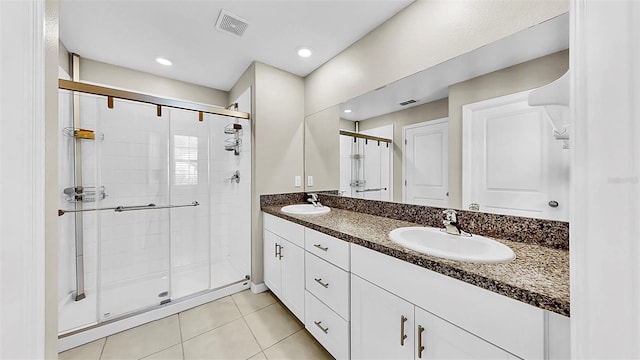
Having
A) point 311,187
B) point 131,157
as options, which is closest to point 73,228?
point 131,157

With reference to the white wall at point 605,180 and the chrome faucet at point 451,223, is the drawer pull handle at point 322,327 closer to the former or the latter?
the chrome faucet at point 451,223

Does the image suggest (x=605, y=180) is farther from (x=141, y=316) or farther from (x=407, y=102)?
(x=141, y=316)

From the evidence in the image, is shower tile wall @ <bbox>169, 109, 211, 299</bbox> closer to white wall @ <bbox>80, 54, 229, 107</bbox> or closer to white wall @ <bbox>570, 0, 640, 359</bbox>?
white wall @ <bbox>80, 54, 229, 107</bbox>

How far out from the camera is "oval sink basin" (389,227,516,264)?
34.3 inches

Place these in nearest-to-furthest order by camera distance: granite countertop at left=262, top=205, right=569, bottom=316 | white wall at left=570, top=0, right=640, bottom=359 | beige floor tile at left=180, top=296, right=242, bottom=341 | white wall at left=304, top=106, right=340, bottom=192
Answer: white wall at left=570, top=0, right=640, bottom=359 < granite countertop at left=262, top=205, right=569, bottom=316 < beige floor tile at left=180, top=296, right=242, bottom=341 < white wall at left=304, top=106, right=340, bottom=192

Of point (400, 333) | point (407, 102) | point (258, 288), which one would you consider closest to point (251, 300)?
point (258, 288)

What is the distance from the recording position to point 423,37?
4.69 ft

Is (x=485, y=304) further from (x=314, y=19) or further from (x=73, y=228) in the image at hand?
(x=73, y=228)

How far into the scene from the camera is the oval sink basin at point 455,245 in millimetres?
870

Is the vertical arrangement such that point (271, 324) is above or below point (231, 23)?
below

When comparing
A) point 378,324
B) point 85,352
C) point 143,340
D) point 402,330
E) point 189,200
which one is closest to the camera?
point 402,330

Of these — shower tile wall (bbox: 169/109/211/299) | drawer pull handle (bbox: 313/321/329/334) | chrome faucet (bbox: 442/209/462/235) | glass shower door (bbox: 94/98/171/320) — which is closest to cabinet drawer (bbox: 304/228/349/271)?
drawer pull handle (bbox: 313/321/329/334)

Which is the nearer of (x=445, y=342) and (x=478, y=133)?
(x=445, y=342)

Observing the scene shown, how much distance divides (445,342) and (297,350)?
1.06m
